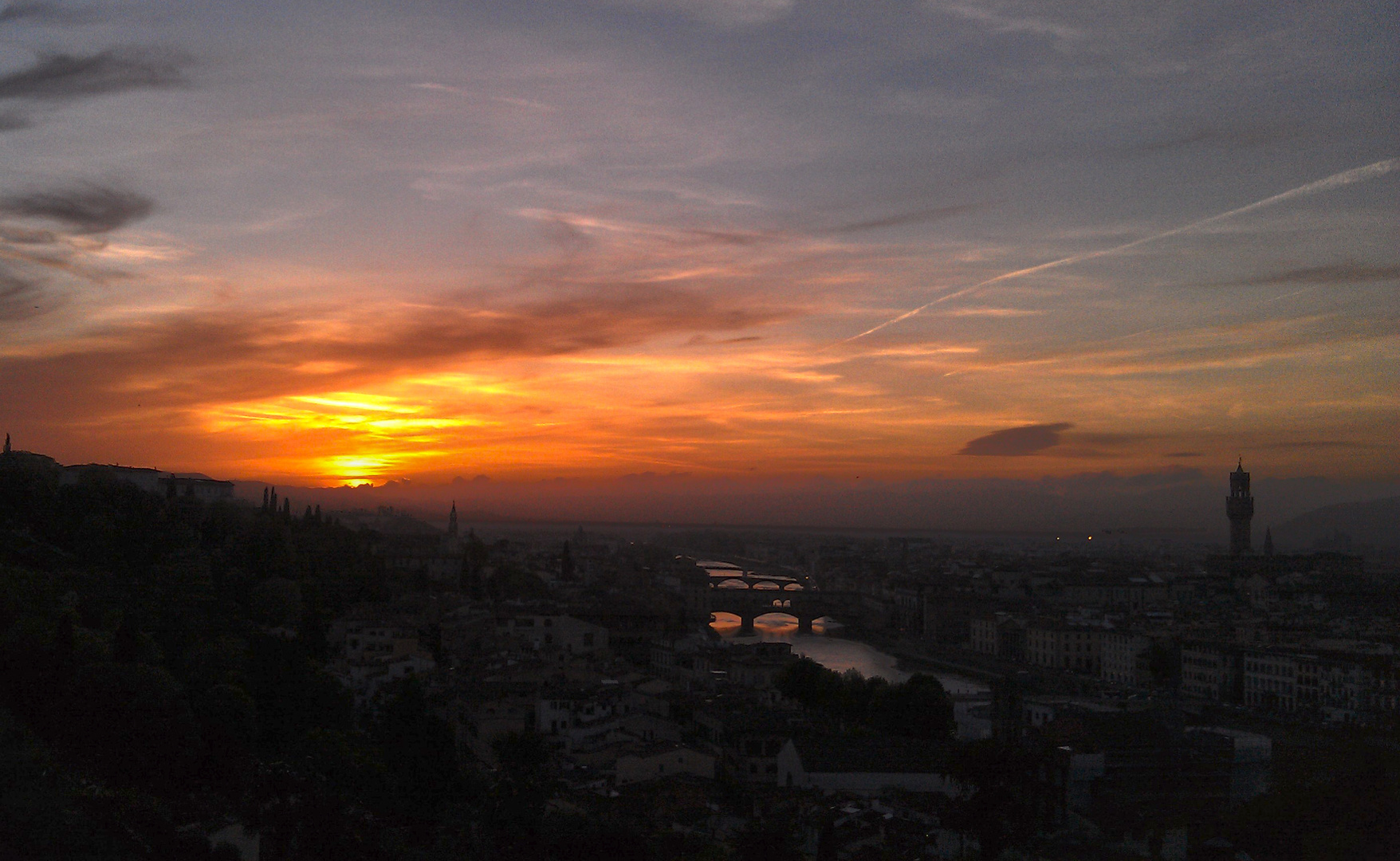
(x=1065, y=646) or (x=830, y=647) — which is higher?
(x=1065, y=646)

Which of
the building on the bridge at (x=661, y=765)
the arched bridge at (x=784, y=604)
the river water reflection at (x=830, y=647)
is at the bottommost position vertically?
the river water reflection at (x=830, y=647)

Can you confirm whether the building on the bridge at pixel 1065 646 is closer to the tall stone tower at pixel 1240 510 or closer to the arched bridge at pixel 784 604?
the arched bridge at pixel 784 604

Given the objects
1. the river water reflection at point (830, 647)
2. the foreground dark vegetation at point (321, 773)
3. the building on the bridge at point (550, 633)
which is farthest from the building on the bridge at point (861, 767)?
the building on the bridge at point (550, 633)

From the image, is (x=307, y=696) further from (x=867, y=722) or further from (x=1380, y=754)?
(x=1380, y=754)

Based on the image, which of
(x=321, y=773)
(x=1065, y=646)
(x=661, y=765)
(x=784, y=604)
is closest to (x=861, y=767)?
(x=661, y=765)

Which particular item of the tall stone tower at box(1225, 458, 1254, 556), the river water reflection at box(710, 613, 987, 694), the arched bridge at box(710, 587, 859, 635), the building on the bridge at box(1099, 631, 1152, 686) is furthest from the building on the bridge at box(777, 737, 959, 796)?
the tall stone tower at box(1225, 458, 1254, 556)

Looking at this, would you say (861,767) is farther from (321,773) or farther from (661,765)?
(321,773)

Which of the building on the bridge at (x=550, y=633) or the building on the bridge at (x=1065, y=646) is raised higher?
the building on the bridge at (x=550, y=633)

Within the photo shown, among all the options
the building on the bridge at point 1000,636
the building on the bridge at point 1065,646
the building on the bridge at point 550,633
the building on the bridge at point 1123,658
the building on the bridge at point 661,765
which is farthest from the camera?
the building on the bridge at point 1000,636
